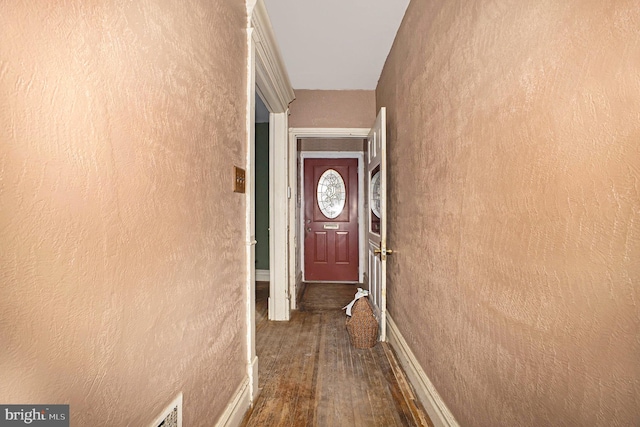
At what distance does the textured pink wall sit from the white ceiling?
179 mm

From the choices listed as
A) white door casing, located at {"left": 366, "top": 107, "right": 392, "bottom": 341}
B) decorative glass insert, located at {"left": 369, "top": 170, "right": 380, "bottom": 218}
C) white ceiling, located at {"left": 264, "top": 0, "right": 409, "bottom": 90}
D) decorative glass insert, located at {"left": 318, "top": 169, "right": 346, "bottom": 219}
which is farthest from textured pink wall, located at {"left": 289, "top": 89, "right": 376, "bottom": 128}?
decorative glass insert, located at {"left": 318, "top": 169, "right": 346, "bottom": 219}

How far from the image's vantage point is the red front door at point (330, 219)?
5.73 m

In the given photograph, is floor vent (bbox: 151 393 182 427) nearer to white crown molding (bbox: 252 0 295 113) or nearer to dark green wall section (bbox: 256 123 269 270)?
white crown molding (bbox: 252 0 295 113)

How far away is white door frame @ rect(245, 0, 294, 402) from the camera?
2027mm

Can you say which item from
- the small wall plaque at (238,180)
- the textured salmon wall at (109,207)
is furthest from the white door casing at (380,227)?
the textured salmon wall at (109,207)

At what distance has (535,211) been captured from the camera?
1.00 m

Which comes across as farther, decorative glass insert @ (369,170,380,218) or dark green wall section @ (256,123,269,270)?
dark green wall section @ (256,123,269,270)

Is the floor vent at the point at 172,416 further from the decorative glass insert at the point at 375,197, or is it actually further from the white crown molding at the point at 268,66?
the decorative glass insert at the point at 375,197

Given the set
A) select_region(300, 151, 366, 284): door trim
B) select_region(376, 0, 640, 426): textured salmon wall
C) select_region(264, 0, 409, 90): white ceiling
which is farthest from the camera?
select_region(300, 151, 366, 284): door trim

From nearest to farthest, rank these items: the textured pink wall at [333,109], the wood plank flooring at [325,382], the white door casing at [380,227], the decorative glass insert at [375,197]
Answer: the wood plank flooring at [325,382] < the white door casing at [380,227] < the decorative glass insert at [375,197] < the textured pink wall at [333,109]

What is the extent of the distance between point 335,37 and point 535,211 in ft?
7.50

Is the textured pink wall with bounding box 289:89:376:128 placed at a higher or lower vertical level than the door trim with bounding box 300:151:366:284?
higher

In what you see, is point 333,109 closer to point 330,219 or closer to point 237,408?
point 330,219

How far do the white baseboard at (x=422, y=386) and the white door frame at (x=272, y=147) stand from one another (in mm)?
984
